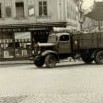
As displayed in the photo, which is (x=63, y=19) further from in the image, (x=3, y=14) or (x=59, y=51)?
(x=59, y=51)

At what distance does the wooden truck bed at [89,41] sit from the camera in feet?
98.0

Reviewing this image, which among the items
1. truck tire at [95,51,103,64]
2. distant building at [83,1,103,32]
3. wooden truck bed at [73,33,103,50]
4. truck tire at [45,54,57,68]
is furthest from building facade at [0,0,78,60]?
distant building at [83,1,103,32]

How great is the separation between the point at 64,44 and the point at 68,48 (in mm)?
389

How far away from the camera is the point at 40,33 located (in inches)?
1608

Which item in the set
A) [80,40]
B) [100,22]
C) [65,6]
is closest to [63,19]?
[65,6]

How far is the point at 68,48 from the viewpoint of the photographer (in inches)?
1157

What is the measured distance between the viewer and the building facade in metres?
40.3

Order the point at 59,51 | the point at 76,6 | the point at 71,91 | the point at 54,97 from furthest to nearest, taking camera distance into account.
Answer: the point at 76,6
the point at 59,51
the point at 71,91
the point at 54,97

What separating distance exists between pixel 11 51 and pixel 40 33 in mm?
3157

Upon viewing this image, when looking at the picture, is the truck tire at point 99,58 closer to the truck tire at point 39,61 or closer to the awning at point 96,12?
the truck tire at point 39,61

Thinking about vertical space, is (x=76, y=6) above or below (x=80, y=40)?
above

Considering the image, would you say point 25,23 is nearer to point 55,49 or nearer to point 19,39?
point 19,39

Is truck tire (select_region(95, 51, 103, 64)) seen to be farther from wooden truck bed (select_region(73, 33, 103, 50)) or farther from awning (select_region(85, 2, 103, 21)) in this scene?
awning (select_region(85, 2, 103, 21))

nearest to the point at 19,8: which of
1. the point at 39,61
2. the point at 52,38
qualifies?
the point at 52,38
